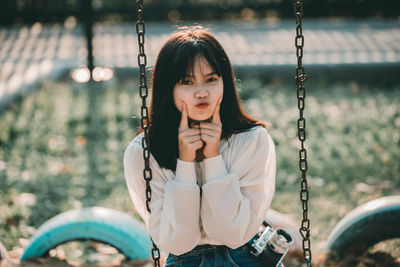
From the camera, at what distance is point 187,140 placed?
215 centimetres

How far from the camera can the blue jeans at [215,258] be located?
219 cm

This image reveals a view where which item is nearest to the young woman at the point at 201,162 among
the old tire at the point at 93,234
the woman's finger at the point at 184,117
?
the woman's finger at the point at 184,117

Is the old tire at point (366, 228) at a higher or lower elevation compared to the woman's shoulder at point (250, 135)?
lower

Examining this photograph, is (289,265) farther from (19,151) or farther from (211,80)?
(19,151)

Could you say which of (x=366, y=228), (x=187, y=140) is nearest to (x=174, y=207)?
(x=187, y=140)

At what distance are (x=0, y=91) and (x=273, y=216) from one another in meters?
4.33

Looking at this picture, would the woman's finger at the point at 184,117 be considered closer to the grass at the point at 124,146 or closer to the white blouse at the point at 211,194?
the white blouse at the point at 211,194

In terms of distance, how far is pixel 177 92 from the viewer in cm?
220

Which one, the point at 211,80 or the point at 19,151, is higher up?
the point at 211,80

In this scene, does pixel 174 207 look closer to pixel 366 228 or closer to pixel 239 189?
pixel 239 189

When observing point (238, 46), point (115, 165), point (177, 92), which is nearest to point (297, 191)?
point (115, 165)

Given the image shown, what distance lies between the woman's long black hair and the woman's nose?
8 centimetres

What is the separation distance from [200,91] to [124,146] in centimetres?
333

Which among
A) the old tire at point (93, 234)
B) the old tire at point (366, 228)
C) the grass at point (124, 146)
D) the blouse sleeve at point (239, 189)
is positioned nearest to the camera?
the blouse sleeve at point (239, 189)
